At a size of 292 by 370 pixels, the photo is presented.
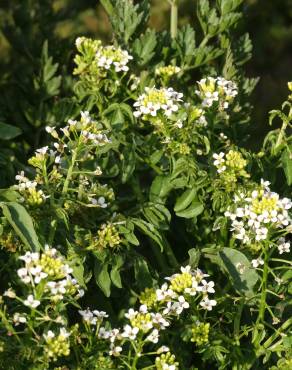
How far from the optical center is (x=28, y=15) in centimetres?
344

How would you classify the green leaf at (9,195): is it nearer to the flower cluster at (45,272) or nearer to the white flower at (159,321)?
the flower cluster at (45,272)

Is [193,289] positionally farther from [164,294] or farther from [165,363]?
[165,363]

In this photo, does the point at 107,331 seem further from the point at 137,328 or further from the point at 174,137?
the point at 174,137

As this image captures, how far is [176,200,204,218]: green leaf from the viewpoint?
7.91 ft

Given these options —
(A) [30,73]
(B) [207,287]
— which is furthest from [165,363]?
(A) [30,73]

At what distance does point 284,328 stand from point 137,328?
0.46 metres

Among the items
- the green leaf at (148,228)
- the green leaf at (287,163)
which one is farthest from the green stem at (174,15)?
the green leaf at (148,228)

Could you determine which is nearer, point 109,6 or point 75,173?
point 75,173

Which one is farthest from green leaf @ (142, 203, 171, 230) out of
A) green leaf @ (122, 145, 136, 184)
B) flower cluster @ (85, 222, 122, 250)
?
flower cluster @ (85, 222, 122, 250)

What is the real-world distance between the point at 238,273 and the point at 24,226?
59cm

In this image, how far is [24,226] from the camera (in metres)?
2.09

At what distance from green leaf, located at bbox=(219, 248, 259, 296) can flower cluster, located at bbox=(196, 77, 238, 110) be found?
45 centimetres

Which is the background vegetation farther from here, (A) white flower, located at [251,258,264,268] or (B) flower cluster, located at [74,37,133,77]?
(A) white flower, located at [251,258,264,268]

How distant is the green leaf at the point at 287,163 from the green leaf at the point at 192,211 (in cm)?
25
